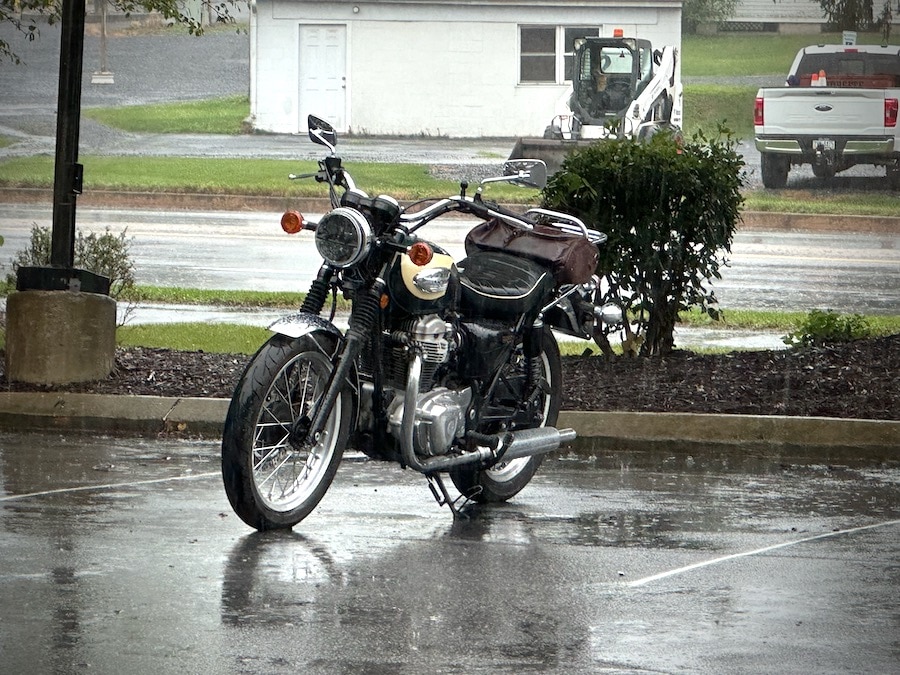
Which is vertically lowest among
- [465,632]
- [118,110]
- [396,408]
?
[465,632]

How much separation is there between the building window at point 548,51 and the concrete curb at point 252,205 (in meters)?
2.52

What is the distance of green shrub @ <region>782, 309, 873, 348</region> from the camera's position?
11.8 meters

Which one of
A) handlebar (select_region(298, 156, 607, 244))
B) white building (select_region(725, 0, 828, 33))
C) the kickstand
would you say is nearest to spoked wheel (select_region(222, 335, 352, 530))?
the kickstand

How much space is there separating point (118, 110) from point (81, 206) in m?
1.35

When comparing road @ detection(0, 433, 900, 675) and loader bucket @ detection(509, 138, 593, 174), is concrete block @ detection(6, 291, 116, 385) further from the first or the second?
loader bucket @ detection(509, 138, 593, 174)

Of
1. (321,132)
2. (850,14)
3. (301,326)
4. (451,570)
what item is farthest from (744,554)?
(850,14)

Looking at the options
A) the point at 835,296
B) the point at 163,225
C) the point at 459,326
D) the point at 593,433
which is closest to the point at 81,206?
the point at 163,225

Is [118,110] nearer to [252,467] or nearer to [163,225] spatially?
[163,225]

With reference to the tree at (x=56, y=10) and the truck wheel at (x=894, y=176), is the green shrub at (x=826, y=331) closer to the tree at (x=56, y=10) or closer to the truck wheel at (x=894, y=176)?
the truck wheel at (x=894, y=176)

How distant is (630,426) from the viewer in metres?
9.65

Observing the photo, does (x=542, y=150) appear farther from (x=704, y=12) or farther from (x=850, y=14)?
(x=850, y=14)

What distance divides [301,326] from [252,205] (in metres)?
12.8

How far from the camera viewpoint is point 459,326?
7.52 meters

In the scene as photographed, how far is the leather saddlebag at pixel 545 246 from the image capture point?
310 inches
